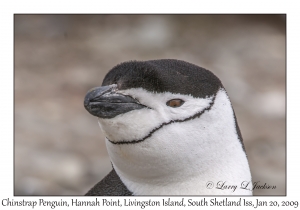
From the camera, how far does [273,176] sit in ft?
12.9

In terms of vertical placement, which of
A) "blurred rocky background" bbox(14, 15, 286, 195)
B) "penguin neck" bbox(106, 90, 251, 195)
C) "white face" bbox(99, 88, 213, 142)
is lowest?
"penguin neck" bbox(106, 90, 251, 195)

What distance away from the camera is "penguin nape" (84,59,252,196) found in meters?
1.21

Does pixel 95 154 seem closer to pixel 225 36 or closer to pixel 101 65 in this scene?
pixel 101 65

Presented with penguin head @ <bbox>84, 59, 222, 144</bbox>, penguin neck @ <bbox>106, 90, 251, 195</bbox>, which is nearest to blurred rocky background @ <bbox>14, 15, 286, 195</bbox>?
penguin neck @ <bbox>106, 90, 251, 195</bbox>

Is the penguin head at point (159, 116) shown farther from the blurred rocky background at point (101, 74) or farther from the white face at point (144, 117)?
the blurred rocky background at point (101, 74)

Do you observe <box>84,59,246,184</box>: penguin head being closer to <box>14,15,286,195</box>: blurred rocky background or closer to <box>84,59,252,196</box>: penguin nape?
<box>84,59,252,196</box>: penguin nape

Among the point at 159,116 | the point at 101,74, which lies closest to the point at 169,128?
the point at 159,116

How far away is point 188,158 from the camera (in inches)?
50.0

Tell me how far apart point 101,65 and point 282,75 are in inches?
81.3

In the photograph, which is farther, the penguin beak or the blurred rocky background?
the blurred rocky background

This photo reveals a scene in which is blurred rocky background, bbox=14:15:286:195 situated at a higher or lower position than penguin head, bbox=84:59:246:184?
higher

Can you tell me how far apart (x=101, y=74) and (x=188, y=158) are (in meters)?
4.23

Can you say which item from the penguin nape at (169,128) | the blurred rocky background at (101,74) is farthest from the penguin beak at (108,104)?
the blurred rocky background at (101,74)
